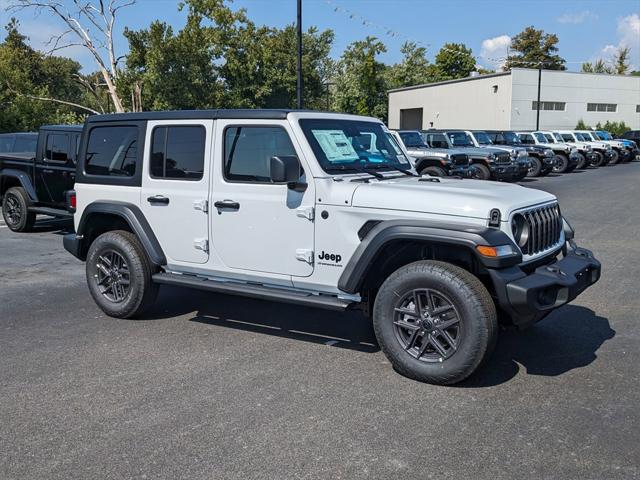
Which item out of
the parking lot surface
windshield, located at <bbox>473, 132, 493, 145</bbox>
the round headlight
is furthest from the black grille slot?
the round headlight

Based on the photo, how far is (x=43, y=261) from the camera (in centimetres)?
930

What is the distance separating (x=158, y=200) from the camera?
5.81 metres

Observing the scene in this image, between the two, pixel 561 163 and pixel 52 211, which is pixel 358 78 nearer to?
pixel 561 163

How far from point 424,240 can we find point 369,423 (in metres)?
1.29

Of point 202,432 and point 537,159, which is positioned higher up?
point 537,159

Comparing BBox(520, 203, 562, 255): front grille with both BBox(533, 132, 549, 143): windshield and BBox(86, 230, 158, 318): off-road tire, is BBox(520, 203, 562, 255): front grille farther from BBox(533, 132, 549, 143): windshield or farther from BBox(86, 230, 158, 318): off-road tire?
BBox(533, 132, 549, 143): windshield

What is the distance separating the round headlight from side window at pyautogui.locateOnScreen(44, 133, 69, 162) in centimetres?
878

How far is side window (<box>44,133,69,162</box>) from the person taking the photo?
11.1 metres

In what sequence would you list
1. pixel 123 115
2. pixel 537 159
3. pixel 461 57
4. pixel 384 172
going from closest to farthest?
pixel 384 172, pixel 123 115, pixel 537 159, pixel 461 57

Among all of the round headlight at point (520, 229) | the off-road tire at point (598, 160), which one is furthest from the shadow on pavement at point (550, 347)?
the off-road tire at point (598, 160)

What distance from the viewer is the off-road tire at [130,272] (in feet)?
19.5

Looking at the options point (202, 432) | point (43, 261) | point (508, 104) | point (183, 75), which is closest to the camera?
point (202, 432)

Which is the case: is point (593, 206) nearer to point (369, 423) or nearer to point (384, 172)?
point (384, 172)

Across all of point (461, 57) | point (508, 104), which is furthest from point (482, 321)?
point (461, 57)
